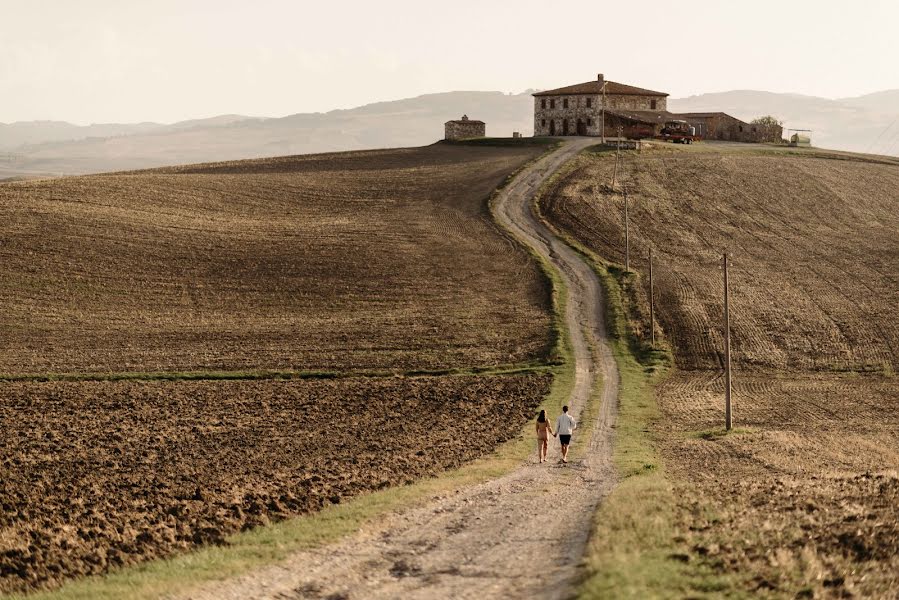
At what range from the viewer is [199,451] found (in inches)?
1513

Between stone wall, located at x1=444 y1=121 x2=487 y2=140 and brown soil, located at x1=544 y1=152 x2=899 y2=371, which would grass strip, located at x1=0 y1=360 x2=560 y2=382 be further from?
stone wall, located at x1=444 y1=121 x2=487 y2=140

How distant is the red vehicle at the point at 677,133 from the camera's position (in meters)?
132

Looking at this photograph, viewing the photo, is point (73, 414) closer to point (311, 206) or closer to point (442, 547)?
point (442, 547)

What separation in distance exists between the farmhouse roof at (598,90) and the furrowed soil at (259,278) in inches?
1497

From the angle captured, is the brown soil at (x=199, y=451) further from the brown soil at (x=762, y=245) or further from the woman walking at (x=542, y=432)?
the brown soil at (x=762, y=245)

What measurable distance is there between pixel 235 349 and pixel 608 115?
85526mm

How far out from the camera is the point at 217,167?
403ft

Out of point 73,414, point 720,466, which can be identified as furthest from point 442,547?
point 73,414

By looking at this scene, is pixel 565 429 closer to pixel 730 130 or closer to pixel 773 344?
pixel 773 344

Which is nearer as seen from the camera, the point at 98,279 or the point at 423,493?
the point at 423,493

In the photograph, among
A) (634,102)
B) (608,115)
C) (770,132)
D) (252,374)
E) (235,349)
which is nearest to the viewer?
(252,374)

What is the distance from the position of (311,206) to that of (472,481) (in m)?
66.0

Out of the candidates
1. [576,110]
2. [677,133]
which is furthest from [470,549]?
[576,110]

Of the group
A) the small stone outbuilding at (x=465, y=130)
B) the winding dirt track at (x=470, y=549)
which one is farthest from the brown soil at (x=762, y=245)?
the small stone outbuilding at (x=465, y=130)
